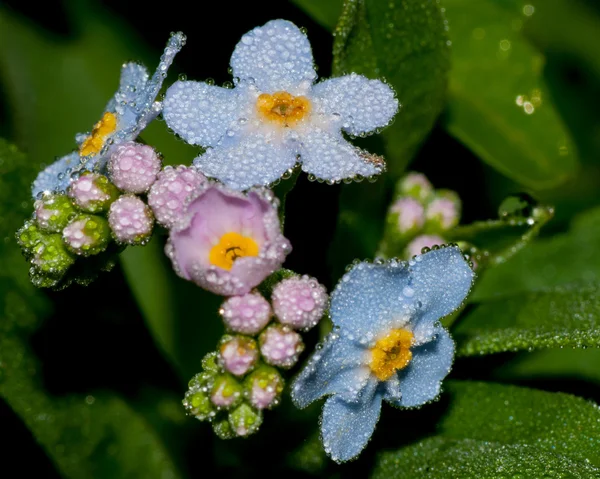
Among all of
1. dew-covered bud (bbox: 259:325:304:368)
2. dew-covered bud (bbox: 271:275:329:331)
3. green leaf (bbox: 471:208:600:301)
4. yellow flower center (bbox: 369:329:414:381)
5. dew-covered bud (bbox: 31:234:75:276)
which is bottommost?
green leaf (bbox: 471:208:600:301)

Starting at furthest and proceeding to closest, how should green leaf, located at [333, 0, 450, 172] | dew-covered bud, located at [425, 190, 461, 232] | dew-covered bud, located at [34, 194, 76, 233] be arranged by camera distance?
1. dew-covered bud, located at [425, 190, 461, 232]
2. green leaf, located at [333, 0, 450, 172]
3. dew-covered bud, located at [34, 194, 76, 233]

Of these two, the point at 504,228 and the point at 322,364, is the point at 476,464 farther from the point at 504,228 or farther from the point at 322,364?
the point at 504,228

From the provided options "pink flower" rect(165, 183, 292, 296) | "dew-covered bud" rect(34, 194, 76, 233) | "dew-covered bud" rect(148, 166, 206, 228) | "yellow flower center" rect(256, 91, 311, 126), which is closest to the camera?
"pink flower" rect(165, 183, 292, 296)

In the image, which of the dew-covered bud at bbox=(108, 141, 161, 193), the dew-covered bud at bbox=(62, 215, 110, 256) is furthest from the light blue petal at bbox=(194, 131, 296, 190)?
the dew-covered bud at bbox=(62, 215, 110, 256)

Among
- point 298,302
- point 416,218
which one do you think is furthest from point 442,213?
point 298,302

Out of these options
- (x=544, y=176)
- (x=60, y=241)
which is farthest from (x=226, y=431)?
(x=544, y=176)

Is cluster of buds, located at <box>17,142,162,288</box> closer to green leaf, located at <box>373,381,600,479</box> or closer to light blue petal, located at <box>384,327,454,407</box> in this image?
light blue petal, located at <box>384,327,454,407</box>

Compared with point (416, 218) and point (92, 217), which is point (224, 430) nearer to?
point (92, 217)
